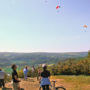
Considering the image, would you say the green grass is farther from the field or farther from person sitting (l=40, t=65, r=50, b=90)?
person sitting (l=40, t=65, r=50, b=90)

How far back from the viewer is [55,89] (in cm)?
684

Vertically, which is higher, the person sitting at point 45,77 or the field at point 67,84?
the person sitting at point 45,77

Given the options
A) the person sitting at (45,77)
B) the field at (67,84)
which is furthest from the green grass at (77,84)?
the person sitting at (45,77)

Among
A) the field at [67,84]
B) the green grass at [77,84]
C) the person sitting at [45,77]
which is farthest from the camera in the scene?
the field at [67,84]

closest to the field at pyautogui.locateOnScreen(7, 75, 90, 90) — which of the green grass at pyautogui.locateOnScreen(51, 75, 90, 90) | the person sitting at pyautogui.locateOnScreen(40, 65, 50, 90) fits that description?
the green grass at pyautogui.locateOnScreen(51, 75, 90, 90)

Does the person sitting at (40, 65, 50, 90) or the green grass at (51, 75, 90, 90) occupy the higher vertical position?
the person sitting at (40, 65, 50, 90)

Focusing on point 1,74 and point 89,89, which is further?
point 89,89

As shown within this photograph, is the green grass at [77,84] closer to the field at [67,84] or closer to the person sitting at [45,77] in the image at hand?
the field at [67,84]

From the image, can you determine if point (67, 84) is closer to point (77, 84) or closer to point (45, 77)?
point (77, 84)

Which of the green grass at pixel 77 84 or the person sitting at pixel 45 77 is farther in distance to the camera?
the green grass at pixel 77 84

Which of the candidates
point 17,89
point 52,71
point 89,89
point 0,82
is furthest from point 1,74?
point 52,71

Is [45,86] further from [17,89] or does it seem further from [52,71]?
[52,71]

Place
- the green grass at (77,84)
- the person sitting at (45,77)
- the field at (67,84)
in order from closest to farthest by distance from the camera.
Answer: the person sitting at (45,77) → the green grass at (77,84) → the field at (67,84)

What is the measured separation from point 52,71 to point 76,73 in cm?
405
